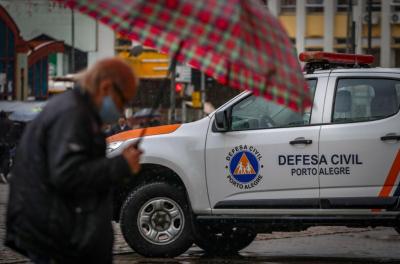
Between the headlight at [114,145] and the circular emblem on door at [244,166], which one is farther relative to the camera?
the headlight at [114,145]

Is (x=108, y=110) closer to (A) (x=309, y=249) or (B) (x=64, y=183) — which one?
(B) (x=64, y=183)

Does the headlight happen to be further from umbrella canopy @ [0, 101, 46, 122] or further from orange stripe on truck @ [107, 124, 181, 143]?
umbrella canopy @ [0, 101, 46, 122]

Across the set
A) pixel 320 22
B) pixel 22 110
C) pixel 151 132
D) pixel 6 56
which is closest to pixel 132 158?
pixel 151 132

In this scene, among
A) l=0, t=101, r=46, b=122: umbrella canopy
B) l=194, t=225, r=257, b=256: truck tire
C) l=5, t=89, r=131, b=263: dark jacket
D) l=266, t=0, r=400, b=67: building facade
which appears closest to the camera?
l=5, t=89, r=131, b=263: dark jacket

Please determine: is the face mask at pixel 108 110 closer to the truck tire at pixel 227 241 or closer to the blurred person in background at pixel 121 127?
the truck tire at pixel 227 241

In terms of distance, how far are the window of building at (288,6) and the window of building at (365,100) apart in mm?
51322

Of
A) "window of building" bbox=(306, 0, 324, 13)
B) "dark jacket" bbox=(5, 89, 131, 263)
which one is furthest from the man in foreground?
"window of building" bbox=(306, 0, 324, 13)

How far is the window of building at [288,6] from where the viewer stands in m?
60.7

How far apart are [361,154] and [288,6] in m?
52.0

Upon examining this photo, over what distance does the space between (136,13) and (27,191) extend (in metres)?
0.83

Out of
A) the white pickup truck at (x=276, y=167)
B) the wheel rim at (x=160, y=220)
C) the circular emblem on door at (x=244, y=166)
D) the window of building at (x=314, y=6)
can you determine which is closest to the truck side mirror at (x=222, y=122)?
the white pickup truck at (x=276, y=167)

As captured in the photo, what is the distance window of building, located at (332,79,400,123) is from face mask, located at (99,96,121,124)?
17.7ft

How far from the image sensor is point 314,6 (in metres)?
61.3

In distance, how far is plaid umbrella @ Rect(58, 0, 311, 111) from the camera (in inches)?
175
